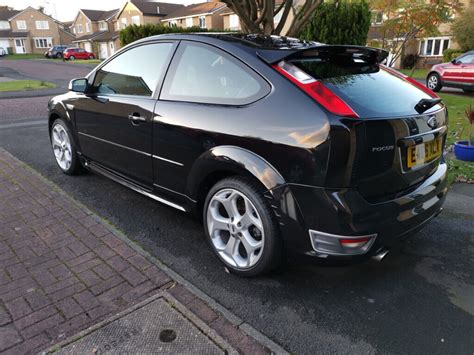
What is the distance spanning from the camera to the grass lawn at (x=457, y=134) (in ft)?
15.7

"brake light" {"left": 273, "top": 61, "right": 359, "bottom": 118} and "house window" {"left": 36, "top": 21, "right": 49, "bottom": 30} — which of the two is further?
"house window" {"left": 36, "top": 21, "right": 49, "bottom": 30}

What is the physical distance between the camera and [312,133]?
2227mm

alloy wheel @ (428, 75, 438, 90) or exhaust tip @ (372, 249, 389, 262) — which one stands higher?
alloy wheel @ (428, 75, 438, 90)

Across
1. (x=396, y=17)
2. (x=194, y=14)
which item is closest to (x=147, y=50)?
(x=396, y=17)

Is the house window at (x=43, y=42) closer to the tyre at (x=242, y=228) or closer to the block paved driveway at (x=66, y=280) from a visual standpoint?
the block paved driveway at (x=66, y=280)

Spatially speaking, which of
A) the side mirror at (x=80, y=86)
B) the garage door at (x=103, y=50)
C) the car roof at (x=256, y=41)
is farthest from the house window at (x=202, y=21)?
the car roof at (x=256, y=41)

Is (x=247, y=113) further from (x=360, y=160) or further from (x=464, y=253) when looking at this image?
(x=464, y=253)

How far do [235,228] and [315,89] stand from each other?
1106mm

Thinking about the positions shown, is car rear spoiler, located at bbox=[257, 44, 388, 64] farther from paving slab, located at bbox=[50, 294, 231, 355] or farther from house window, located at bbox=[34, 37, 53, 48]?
house window, located at bbox=[34, 37, 53, 48]

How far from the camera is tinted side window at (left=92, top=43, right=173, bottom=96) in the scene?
333 cm

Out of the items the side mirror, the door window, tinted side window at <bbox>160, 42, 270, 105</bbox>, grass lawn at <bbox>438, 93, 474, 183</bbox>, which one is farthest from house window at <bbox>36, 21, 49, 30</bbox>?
tinted side window at <bbox>160, 42, 270, 105</bbox>

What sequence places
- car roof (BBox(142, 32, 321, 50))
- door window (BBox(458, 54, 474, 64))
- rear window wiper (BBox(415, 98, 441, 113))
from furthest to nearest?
door window (BBox(458, 54, 474, 64)) < car roof (BBox(142, 32, 321, 50)) < rear window wiper (BBox(415, 98, 441, 113))

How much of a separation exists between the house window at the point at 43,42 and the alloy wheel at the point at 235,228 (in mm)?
79250

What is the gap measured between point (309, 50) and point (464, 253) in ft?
6.86
